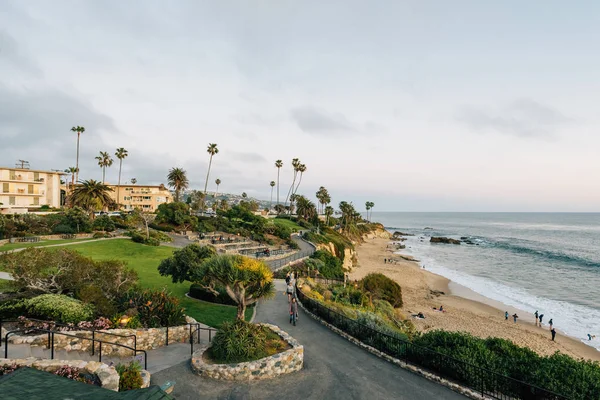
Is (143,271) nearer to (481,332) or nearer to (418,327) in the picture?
(418,327)

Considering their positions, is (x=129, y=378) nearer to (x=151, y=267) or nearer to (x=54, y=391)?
(x=54, y=391)

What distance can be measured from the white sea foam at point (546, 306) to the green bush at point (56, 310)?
3729 centimetres

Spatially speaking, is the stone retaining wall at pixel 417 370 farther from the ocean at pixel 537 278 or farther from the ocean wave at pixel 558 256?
the ocean wave at pixel 558 256

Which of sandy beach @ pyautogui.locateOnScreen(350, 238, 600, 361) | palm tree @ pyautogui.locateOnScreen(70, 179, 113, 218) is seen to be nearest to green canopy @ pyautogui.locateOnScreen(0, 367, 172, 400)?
sandy beach @ pyautogui.locateOnScreen(350, 238, 600, 361)

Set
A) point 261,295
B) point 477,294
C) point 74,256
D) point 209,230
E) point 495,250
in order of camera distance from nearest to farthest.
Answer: point 261,295 → point 74,256 → point 477,294 → point 209,230 → point 495,250

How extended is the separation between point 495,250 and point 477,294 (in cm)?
4957

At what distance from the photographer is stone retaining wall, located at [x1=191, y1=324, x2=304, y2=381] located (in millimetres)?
11047

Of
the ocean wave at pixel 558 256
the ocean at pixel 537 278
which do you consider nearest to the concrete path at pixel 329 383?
the ocean at pixel 537 278

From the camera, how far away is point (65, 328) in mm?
12242

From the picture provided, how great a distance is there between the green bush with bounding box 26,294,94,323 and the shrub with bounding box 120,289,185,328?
199 centimetres

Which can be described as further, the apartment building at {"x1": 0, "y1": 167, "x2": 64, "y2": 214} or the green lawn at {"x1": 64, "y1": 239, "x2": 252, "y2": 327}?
the apartment building at {"x1": 0, "y1": 167, "x2": 64, "y2": 214}

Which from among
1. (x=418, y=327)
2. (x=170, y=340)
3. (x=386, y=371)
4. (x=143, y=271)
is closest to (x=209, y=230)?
(x=143, y=271)

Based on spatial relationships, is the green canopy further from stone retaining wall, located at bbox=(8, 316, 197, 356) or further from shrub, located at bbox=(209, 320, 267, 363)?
shrub, located at bbox=(209, 320, 267, 363)

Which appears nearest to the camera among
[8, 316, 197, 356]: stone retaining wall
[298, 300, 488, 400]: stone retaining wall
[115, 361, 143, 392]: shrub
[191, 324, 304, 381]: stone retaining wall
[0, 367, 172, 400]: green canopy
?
[0, 367, 172, 400]: green canopy
